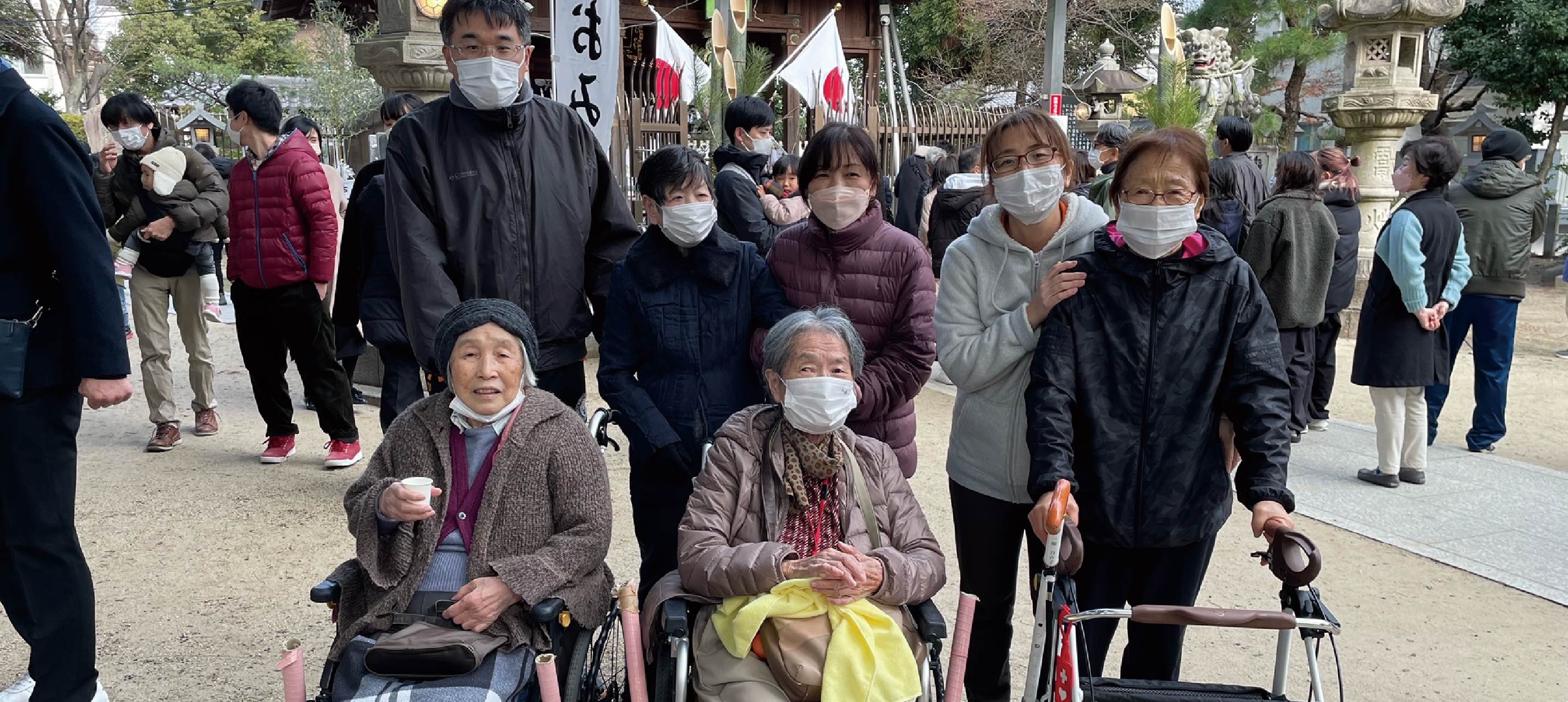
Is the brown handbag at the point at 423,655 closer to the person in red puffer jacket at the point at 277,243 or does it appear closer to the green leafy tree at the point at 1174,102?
the person in red puffer jacket at the point at 277,243

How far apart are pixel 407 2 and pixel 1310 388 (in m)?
6.19

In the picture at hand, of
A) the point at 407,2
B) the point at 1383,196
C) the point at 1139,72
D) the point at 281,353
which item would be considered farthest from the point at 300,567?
the point at 1139,72

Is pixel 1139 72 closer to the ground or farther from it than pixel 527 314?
farther from it

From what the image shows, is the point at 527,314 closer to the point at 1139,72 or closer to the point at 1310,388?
the point at 1310,388

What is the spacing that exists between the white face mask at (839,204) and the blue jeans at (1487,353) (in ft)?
16.8

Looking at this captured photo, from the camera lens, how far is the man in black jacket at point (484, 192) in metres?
3.34

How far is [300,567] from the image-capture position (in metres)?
4.60

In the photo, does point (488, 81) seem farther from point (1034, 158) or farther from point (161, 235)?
point (161, 235)

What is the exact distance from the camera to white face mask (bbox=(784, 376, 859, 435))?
9.09 ft

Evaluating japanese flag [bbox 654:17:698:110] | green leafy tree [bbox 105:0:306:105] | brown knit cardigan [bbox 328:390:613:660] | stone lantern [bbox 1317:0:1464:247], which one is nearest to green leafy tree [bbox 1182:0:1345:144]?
stone lantern [bbox 1317:0:1464:247]

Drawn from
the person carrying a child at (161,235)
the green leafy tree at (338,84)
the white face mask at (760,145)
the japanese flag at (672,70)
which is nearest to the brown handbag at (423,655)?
the white face mask at (760,145)

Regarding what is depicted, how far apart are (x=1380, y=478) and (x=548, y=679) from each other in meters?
5.40

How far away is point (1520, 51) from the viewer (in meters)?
17.2

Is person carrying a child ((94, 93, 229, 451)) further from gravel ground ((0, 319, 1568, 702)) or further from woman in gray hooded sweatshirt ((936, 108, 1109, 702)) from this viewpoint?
woman in gray hooded sweatshirt ((936, 108, 1109, 702))
